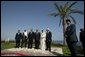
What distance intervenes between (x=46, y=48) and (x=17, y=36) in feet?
13.4

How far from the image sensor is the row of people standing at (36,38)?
22.9 meters

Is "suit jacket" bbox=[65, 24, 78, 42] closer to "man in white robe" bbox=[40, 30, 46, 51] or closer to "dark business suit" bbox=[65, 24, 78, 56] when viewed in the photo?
"dark business suit" bbox=[65, 24, 78, 56]

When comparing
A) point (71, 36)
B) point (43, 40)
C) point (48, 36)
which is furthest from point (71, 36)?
point (43, 40)

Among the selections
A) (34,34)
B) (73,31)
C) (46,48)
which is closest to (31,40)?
(34,34)

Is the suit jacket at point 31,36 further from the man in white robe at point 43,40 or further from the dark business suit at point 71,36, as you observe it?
the dark business suit at point 71,36

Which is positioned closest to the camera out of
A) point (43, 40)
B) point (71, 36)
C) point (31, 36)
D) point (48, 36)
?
point (71, 36)

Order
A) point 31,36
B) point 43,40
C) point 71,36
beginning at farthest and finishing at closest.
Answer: point 31,36
point 43,40
point 71,36

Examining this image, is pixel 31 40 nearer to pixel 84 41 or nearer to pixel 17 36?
pixel 17 36

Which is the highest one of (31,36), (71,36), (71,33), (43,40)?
(31,36)

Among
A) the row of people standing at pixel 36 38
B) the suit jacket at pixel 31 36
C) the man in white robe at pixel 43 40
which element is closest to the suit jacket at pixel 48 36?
the row of people standing at pixel 36 38

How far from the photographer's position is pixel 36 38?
24.5m

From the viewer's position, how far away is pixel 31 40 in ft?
82.9

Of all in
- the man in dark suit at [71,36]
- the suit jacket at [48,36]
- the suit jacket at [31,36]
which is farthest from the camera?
the suit jacket at [31,36]

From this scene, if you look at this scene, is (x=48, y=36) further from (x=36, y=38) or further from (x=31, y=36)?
(x=31, y=36)
